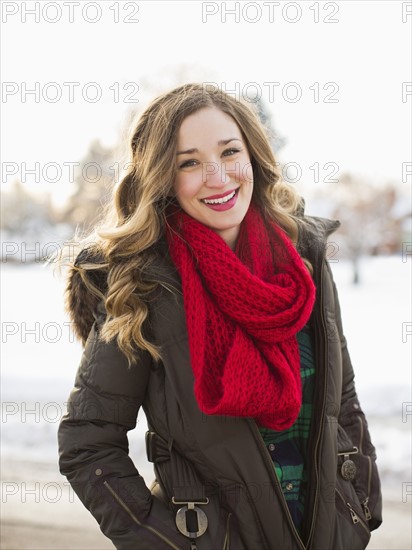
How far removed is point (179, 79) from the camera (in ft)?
14.9

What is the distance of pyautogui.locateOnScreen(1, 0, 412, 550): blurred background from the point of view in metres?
3.67

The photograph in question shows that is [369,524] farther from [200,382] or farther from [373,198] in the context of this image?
[373,198]

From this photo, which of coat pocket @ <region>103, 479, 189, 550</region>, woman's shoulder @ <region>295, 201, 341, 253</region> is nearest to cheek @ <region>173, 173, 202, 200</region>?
woman's shoulder @ <region>295, 201, 341, 253</region>

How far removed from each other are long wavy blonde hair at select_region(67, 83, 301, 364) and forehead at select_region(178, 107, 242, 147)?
15 mm

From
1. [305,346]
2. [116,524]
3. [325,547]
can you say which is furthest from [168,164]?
[325,547]

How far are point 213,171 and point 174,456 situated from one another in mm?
747

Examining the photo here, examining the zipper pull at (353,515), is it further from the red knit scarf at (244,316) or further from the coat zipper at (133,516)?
the coat zipper at (133,516)

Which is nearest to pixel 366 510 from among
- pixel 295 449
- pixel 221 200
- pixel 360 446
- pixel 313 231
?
pixel 360 446

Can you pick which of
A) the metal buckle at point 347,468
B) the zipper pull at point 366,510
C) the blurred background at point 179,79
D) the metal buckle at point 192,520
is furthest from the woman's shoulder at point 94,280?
the blurred background at point 179,79

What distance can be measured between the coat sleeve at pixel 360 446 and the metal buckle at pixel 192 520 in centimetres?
51

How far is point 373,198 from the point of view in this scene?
8.70m

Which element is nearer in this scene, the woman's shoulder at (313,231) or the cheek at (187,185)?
the cheek at (187,185)

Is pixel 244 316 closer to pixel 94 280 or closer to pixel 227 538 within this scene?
pixel 94 280

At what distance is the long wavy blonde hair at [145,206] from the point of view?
1645 mm
